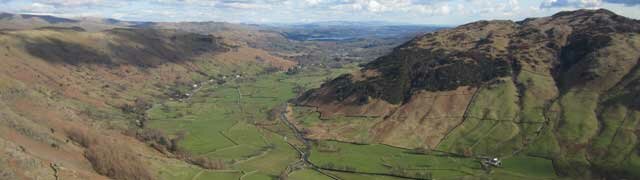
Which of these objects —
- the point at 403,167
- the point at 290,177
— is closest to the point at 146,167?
the point at 290,177

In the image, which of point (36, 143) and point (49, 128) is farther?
point (49, 128)

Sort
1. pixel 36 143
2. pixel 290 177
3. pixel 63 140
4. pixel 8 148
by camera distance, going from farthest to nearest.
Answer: pixel 290 177, pixel 63 140, pixel 36 143, pixel 8 148

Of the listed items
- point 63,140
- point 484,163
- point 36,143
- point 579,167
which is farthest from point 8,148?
point 579,167

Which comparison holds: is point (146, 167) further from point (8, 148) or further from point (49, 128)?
point (8, 148)

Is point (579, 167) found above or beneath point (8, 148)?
beneath

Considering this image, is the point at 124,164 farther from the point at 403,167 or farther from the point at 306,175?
the point at 403,167

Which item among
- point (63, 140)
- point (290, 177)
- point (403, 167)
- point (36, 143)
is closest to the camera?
point (36, 143)

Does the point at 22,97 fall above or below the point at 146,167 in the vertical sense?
above

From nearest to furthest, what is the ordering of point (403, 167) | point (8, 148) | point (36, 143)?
point (8, 148)
point (36, 143)
point (403, 167)

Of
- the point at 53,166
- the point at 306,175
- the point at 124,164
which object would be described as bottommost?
the point at 306,175
